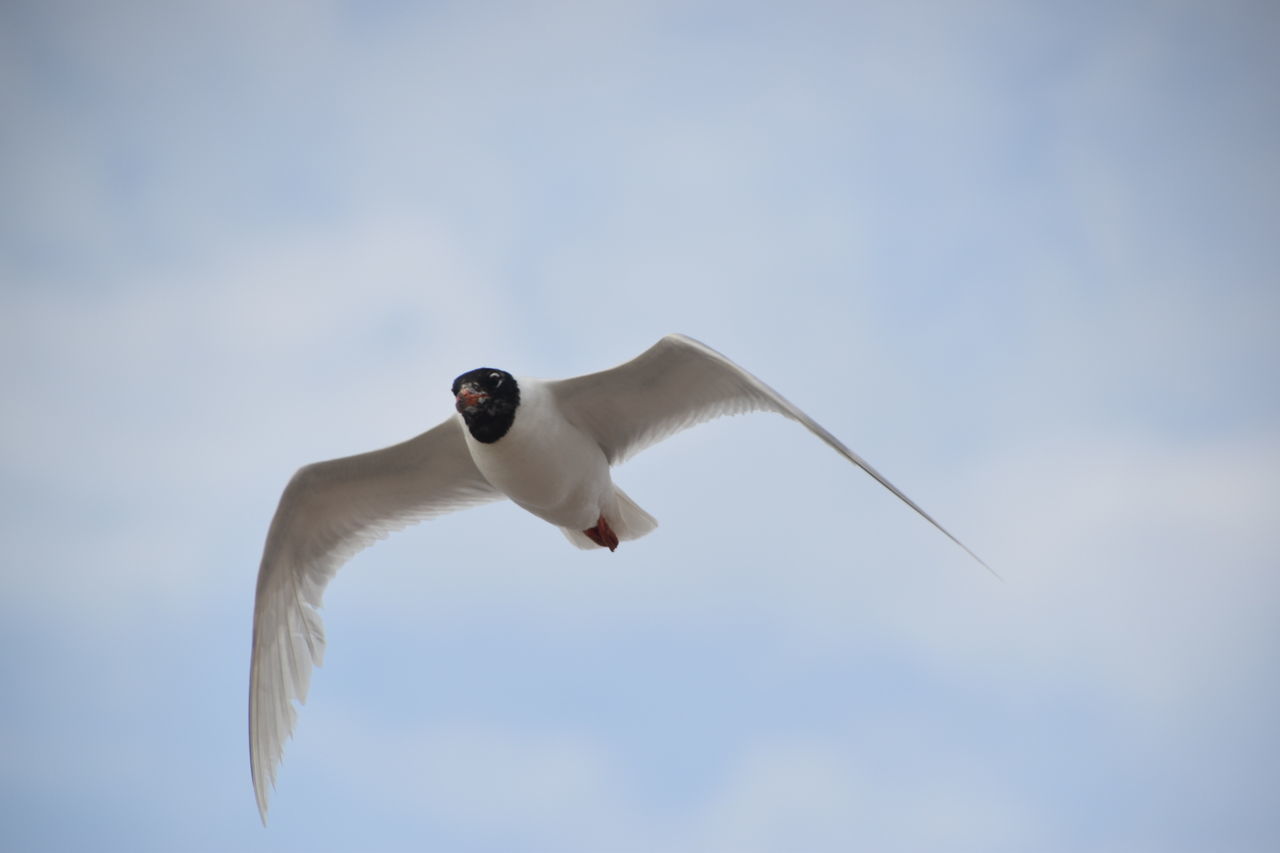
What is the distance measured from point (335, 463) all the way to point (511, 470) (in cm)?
147

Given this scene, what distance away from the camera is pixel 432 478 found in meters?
9.72

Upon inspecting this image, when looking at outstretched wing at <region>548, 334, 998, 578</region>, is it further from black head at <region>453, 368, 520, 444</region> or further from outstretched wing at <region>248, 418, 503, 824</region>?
outstretched wing at <region>248, 418, 503, 824</region>

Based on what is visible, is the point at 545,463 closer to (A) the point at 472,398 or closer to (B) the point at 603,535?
(A) the point at 472,398

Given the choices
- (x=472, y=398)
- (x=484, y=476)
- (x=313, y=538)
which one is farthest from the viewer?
(x=313, y=538)

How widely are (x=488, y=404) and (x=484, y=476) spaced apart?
35.3 inches

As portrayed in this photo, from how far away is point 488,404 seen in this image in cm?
848

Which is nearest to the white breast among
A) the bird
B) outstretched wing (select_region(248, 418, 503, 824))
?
the bird

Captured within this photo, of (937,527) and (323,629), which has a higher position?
(323,629)

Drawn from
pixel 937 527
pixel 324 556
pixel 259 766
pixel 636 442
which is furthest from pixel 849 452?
pixel 259 766

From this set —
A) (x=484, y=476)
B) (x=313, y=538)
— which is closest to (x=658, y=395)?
(x=484, y=476)

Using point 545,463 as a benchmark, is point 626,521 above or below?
below

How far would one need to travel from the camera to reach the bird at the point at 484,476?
855cm

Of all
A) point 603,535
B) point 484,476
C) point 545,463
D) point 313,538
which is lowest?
point 603,535

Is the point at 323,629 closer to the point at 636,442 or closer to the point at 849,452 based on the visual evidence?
the point at 636,442
